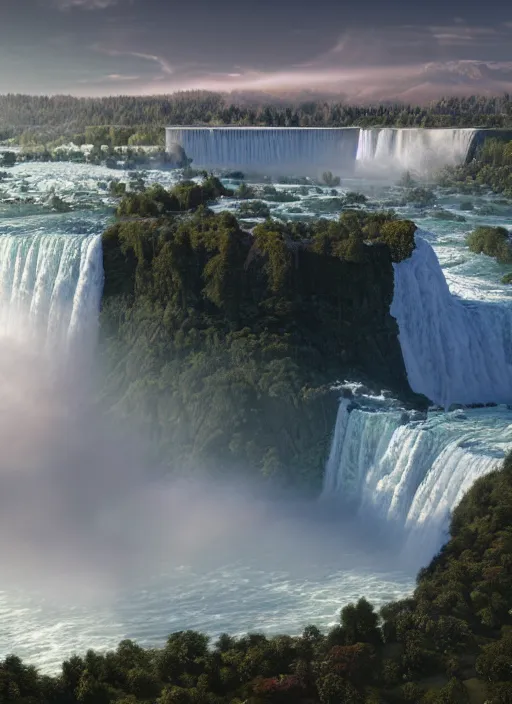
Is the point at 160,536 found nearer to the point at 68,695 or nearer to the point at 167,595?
the point at 167,595

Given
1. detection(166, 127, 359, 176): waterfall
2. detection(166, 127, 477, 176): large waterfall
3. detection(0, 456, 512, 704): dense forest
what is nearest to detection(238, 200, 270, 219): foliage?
detection(0, 456, 512, 704): dense forest

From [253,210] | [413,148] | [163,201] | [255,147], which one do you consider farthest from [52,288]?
[413,148]

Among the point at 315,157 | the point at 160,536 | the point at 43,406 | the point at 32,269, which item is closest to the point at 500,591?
the point at 160,536

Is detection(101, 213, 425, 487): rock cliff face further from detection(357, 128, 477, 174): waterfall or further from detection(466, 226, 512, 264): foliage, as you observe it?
detection(357, 128, 477, 174): waterfall

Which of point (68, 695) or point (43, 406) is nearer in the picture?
point (68, 695)

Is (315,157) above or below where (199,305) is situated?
above
